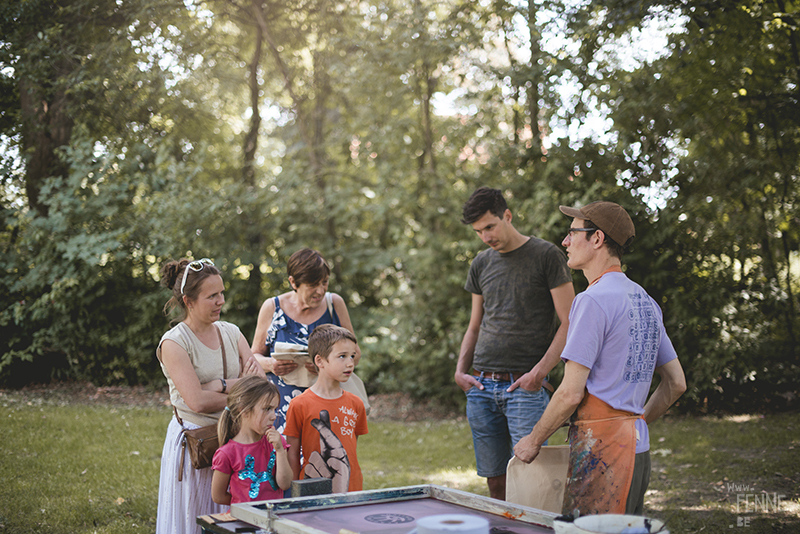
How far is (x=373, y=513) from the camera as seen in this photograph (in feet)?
7.19

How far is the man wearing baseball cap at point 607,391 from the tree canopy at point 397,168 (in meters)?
4.28

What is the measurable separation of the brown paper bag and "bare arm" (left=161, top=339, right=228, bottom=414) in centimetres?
144

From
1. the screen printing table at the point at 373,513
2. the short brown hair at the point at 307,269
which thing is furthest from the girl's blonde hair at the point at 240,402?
the short brown hair at the point at 307,269

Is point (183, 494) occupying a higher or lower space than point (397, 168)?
lower

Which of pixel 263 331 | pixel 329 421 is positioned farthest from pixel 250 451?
pixel 263 331

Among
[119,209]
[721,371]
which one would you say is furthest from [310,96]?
[721,371]

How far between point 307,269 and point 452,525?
87.7 inches

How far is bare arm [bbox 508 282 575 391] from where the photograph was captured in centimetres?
327

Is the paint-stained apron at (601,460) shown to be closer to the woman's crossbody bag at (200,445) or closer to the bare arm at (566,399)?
the bare arm at (566,399)

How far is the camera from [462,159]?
10.6 m

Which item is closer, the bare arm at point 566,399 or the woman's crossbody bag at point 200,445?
the bare arm at point 566,399

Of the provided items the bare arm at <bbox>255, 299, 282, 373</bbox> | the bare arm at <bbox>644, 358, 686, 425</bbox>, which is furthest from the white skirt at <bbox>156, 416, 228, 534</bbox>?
the bare arm at <bbox>644, 358, 686, 425</bbox>

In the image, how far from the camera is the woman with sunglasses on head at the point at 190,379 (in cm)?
298

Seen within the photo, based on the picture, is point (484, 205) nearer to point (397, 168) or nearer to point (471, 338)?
point (471, 338)
